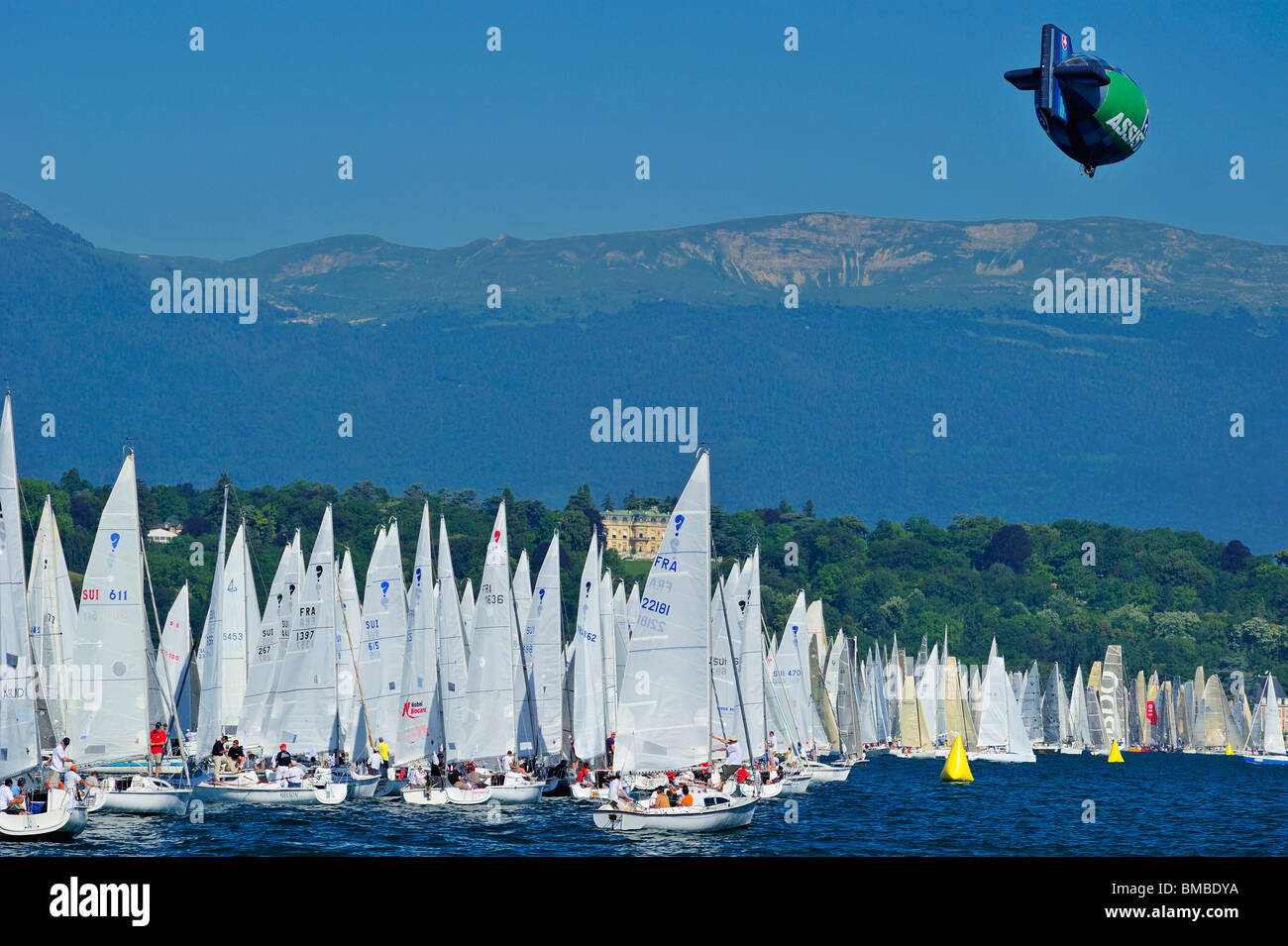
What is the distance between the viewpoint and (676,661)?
47.0m

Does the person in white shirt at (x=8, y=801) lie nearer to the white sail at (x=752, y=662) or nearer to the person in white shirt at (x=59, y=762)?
the person in white shirt at (x=59, y=762)

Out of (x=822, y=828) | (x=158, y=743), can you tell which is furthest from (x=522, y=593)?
(x=158, y=743)

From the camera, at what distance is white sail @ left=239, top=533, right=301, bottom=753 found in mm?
60375

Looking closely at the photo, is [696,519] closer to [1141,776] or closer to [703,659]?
[703,659]

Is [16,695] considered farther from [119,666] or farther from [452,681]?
[452,681]

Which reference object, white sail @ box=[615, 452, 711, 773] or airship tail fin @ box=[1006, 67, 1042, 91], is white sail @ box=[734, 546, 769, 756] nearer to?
white sail @ box=[615, 452, 711, 773]

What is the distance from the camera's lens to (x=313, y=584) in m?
62.3

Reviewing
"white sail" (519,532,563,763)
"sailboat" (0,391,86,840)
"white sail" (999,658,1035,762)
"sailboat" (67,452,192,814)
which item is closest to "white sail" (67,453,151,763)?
"sailboat" (67,452,192,814)

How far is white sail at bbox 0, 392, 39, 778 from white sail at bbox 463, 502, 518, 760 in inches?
797

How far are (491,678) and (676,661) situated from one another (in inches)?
555

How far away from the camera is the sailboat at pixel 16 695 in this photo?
39844mm

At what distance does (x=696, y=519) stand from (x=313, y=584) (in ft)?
64.9
